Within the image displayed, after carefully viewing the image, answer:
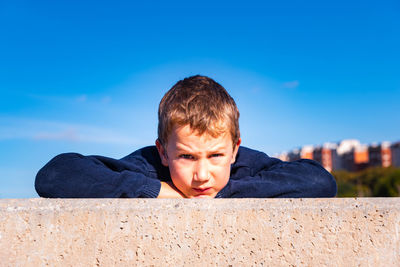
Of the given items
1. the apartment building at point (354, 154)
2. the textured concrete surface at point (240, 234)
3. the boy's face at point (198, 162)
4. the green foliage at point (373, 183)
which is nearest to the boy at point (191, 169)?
the boy's face at point (198, 162)

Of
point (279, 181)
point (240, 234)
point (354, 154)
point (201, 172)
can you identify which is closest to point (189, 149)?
point (201, 172)

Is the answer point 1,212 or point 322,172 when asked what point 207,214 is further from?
point 322,172

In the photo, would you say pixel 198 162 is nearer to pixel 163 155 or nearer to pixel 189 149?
pixel 189 149

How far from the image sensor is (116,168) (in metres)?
2.89

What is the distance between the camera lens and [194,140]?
273cm

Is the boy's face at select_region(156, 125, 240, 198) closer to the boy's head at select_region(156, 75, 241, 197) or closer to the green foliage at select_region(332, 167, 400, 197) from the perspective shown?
the boy's head at select_region(156, 75, 241, 197)

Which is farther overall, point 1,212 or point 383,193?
point 383,193

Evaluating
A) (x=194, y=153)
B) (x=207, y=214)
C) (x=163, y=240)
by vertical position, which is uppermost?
(x=194, y=153)

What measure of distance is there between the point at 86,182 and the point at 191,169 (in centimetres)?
Result: 72

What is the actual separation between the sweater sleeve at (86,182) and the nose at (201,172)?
0.27 metres

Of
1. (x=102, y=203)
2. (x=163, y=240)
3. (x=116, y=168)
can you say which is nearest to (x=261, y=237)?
(x=163, y=240)

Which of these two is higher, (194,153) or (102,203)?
(194,153)

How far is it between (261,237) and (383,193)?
47.0 m

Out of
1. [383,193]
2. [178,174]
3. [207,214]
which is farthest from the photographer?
[383,193]
